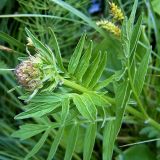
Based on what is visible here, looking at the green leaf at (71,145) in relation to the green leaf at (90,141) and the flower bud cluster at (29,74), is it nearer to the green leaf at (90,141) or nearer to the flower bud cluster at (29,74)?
the green leaf at (90,141)

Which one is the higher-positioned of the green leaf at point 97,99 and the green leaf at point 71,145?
the green leaf at point 97,99

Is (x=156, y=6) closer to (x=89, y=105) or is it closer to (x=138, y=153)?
(x=138, y=153)

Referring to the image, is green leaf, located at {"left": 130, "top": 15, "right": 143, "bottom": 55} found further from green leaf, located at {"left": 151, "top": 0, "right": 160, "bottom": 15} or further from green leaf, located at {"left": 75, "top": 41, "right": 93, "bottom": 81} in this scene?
green leaf, located at {"left": 151, "top": 0, "right": 160, "bottom": 15}

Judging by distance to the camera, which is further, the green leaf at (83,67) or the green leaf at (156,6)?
the green leaf at (156,6)

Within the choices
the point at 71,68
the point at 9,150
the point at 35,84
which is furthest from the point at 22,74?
the point at 9,150

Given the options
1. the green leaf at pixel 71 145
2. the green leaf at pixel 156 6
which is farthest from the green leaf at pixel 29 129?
the green leaf at pixel 156 6

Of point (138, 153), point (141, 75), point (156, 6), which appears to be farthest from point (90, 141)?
point (156, 6)

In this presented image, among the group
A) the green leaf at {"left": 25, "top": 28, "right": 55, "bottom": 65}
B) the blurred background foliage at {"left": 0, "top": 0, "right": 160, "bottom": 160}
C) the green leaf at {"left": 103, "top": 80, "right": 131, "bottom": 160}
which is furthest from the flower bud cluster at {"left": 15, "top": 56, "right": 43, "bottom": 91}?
the blurred background foliage at {"left": 0, "top": 0, "right": 160, "bottom": 160}

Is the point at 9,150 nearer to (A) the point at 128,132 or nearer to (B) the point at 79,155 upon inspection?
(B) the point at 79,155
